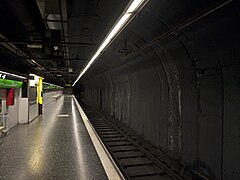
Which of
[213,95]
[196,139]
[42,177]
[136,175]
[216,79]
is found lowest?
[136,175]

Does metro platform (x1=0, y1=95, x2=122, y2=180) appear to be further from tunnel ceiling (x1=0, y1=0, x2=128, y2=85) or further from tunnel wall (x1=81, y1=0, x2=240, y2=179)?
tunnel ceiling (x1=0, y1=0, x2=128, y2=85)

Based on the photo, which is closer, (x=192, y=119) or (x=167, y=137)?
(x=192, y=119)

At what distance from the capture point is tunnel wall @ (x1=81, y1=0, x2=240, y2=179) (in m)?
3.40

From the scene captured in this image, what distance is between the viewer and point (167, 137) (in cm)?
588

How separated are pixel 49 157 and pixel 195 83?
3.70 metres

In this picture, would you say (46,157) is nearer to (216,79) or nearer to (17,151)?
(17,151)

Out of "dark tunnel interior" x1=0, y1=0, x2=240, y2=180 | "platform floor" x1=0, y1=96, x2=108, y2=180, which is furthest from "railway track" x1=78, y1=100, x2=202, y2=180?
"platform floor" x1=0, y1=96, x2=108, y2=180

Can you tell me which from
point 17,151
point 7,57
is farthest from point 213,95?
point 7,57

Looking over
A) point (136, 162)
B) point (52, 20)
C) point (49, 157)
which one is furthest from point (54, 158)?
point (52, 20)

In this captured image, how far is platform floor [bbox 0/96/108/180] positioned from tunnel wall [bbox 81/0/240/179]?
2142 millimetres

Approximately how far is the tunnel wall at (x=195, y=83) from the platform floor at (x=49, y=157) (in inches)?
84.3

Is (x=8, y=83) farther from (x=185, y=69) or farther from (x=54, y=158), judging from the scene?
(x=185, y=69)

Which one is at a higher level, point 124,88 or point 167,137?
point 124,88

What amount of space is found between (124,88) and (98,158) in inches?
263
